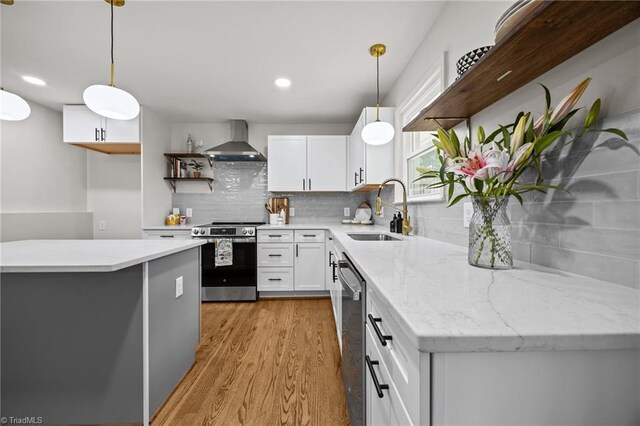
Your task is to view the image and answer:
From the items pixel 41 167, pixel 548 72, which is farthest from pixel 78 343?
pixel 41 167

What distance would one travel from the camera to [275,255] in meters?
3.42

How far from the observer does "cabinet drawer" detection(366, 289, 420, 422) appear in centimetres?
52

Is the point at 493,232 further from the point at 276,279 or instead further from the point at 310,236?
the point at 276,279

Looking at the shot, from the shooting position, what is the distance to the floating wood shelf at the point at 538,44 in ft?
2.16

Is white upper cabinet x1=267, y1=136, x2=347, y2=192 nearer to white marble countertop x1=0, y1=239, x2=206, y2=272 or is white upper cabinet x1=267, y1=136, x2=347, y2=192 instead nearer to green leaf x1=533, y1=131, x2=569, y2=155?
white marble countertop x1=0, y1=239, x2=206, y2=272

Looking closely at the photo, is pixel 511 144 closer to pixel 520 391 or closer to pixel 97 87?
pixel 520 391

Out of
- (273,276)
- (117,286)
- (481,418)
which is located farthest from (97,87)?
(273,276)

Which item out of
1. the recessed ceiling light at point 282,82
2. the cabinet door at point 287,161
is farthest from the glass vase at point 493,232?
the cabinet door at point 287,161

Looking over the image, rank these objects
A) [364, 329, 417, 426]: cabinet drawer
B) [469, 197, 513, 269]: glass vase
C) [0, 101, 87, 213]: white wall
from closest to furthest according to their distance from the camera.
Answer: [364, 329, 417, 426]: cabinet drawer, [469, 197, 513, 269]: glass vase, [0, 101, 87, 213]: white wall

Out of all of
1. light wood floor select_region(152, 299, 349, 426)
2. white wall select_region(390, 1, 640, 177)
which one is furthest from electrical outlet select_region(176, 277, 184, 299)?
white wall select_region(390, 1, 640, 177)

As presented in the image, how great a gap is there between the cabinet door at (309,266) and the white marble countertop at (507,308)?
2.44 metres

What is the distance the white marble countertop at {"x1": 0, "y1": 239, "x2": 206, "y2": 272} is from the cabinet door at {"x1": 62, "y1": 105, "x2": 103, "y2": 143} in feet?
7.07

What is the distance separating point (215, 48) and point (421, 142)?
184 centimetres

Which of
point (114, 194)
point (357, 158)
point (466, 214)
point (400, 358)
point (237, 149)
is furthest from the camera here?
point (114, 194)
